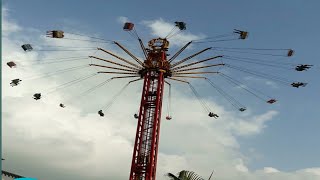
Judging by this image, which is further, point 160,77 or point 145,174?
point 160,77

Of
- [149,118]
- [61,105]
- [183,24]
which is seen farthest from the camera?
[61,105]

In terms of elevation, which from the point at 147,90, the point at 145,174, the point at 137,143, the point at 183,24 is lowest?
the point at 145,174

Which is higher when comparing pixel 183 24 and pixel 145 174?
pixel 183 24

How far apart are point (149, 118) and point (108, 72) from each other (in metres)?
8.48

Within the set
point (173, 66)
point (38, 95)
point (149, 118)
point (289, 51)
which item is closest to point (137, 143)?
point (149, 118)

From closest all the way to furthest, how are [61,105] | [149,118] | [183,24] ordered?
[183,24] → [149,118] → [61,105]

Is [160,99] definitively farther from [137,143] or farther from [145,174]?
[145,174]

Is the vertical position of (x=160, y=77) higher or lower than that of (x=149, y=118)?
higher

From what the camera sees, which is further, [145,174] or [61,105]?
[61,105]

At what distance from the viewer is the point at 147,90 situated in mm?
58688

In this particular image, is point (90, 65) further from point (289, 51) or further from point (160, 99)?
point (289, 51)

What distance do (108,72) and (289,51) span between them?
2462 cm

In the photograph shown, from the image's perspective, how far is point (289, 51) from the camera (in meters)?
57.5

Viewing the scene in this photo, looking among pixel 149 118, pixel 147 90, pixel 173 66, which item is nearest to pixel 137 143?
pixel 149 118
